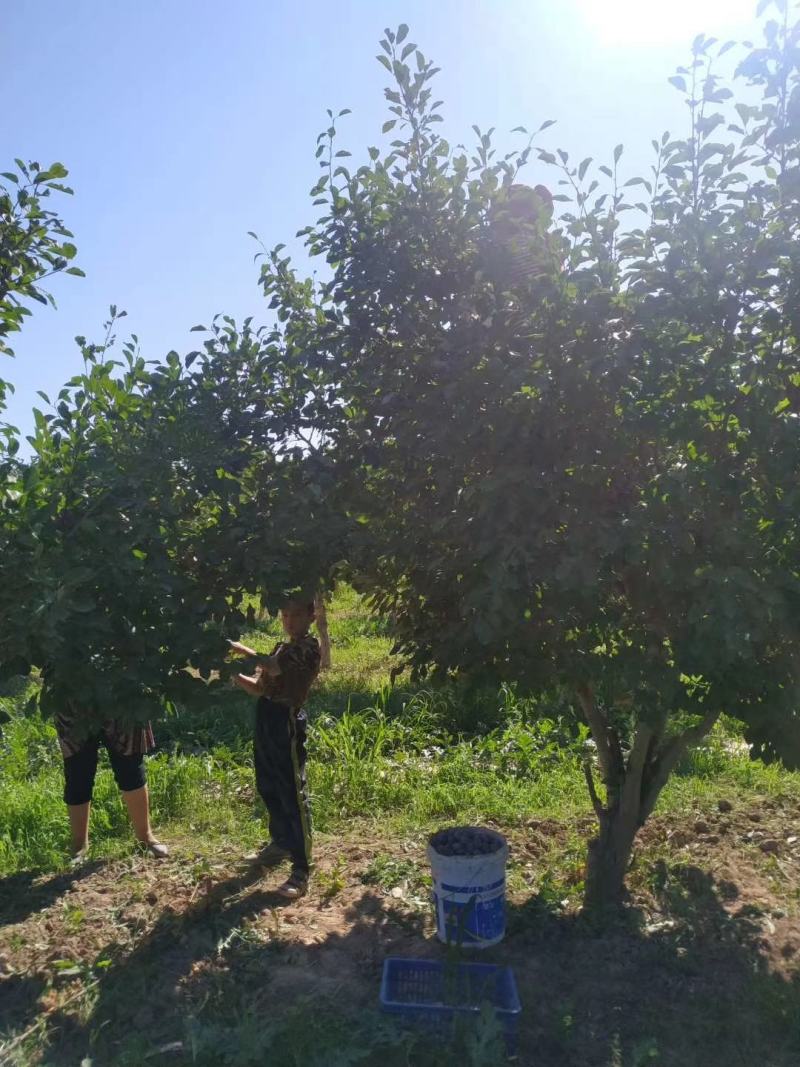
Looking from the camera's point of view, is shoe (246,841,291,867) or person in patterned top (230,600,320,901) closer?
person in patterned top (230,600,320,901)

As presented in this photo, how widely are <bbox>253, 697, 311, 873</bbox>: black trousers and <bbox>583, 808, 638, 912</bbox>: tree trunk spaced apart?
136 cm

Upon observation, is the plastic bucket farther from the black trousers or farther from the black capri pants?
the black capri pants

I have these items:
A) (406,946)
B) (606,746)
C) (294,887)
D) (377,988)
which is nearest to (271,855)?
(294,887)

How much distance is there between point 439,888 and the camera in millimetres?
3746

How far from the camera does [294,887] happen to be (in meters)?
4.37

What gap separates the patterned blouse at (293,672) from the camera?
438cm

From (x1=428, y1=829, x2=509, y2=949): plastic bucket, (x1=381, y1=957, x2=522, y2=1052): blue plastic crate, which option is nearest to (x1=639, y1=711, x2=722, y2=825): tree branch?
(x1=428, y1=829, x2=509, y2=949): plastic bucket

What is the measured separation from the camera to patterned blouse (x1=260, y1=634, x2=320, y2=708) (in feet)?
14.4

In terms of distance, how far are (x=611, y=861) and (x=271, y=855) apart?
5.54ft

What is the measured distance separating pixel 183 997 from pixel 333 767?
8.32ft

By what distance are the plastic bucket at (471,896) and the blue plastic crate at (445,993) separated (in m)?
0.22

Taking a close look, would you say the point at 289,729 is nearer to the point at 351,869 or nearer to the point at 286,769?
the point at 286,769

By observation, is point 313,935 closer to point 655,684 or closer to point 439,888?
point 439,888

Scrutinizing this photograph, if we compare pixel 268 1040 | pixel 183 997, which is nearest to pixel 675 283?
pixel 268 1040
